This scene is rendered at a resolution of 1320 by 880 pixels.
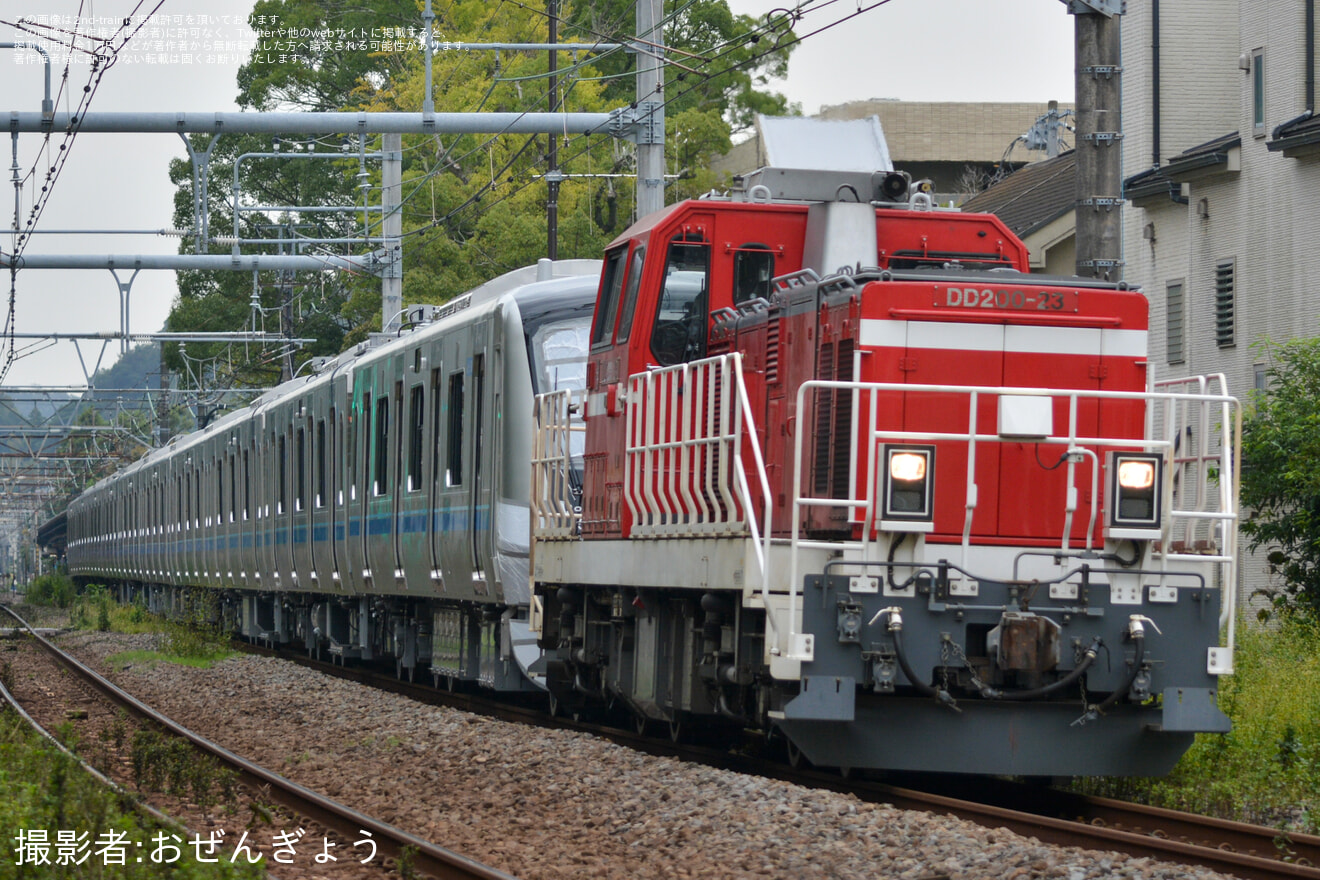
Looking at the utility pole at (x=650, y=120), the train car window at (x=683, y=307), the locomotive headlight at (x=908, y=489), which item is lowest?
the locomotive headlight at (x=908, y=489)

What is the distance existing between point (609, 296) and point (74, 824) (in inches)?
213

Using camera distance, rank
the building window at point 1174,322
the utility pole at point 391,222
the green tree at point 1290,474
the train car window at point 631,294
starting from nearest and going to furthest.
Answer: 1. the train car window at point 631,294
2. the green tree at point 1290,474
3. the building window at point 1174,322
4. the utility pole at point 391,222

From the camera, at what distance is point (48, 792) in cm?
967

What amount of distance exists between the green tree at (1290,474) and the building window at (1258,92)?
583 cm

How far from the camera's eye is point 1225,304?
23.2 metres

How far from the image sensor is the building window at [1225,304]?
75.8 feet

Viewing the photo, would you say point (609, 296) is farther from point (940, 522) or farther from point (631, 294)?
point (940, 522)

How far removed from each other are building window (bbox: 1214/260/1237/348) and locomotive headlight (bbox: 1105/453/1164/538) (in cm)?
1449

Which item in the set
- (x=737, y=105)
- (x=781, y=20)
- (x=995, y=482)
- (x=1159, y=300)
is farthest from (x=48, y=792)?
(x=737, y=105)

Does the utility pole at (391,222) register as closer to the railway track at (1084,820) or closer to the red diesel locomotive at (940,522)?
the railway track at (1084,820)

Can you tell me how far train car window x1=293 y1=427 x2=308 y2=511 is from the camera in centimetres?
2398

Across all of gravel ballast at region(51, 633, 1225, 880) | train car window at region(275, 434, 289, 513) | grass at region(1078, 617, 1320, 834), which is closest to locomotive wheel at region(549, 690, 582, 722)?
gravel ballast at region(51, 633, 1225, 880)

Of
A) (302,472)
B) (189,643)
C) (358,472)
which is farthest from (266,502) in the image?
(358,472)

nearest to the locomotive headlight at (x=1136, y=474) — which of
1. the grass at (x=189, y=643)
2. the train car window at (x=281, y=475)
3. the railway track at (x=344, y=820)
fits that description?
the railway track at (x=344, y=820)
